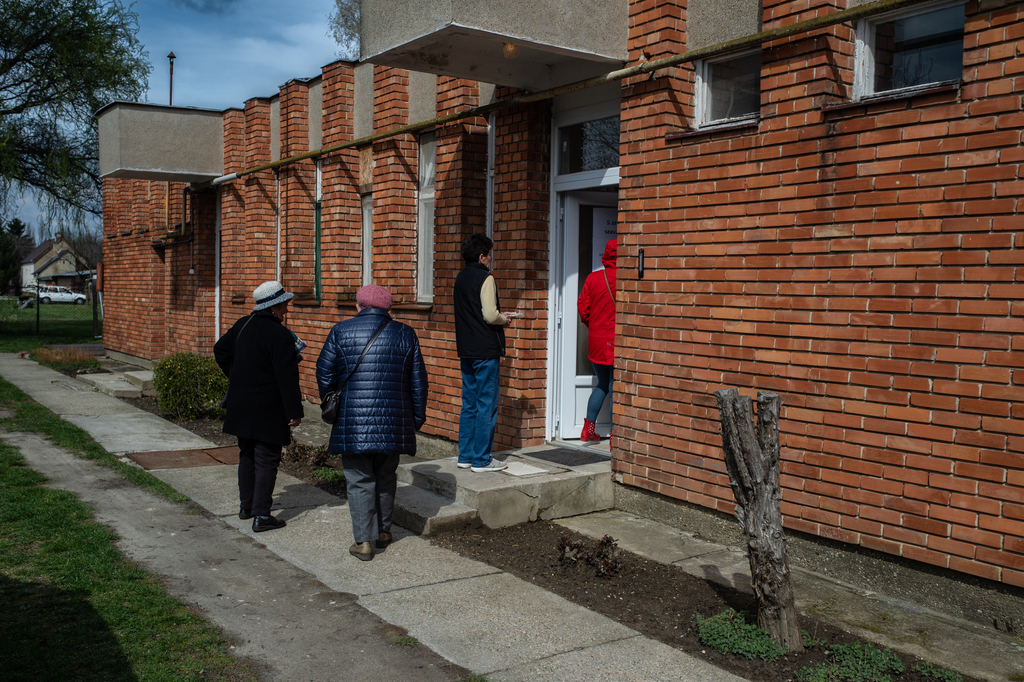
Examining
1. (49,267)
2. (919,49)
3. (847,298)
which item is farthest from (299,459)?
(49,267)

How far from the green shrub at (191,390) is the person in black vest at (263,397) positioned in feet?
17.4

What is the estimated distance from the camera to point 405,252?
31.8 feet

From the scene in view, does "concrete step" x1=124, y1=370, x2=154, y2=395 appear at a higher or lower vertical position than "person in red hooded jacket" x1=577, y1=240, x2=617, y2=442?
lower

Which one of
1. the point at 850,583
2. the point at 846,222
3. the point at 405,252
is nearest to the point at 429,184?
the point at 405,252

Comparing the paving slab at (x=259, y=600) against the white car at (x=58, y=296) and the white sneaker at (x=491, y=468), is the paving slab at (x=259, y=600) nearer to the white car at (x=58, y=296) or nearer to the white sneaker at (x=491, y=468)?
the white sneaker at (x=491, y=468)

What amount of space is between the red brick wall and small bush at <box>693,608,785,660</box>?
3.63ft

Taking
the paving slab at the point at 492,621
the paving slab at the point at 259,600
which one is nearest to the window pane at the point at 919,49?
the paving slab at the point at 492,621

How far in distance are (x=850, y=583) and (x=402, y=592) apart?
8.52 ft

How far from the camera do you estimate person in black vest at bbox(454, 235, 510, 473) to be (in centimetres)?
652

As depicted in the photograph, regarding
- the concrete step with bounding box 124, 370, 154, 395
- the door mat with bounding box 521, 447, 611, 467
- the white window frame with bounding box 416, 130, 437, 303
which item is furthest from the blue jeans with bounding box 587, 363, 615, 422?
the concrete step with bounding box 124, 370, 154, 395

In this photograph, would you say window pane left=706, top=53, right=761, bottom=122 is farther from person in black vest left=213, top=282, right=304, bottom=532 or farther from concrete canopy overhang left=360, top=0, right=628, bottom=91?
person in black vest left=213, top=282, right=304, bottom=532

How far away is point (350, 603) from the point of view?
4707mm

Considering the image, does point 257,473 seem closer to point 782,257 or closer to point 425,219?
point 782,257

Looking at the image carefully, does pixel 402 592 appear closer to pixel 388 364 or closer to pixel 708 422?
pixel 388 364
